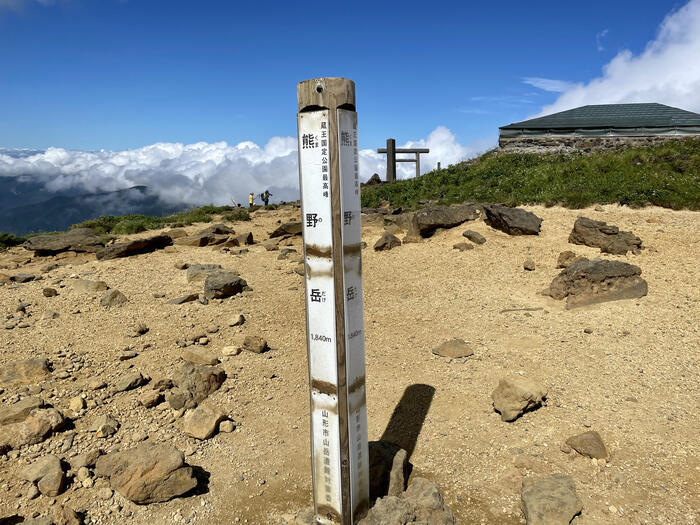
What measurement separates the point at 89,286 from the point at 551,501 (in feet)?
25.7

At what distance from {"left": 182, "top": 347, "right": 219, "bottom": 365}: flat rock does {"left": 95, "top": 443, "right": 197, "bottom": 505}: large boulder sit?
1941mm

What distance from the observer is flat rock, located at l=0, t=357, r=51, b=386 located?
520cm

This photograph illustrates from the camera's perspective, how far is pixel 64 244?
1141cm

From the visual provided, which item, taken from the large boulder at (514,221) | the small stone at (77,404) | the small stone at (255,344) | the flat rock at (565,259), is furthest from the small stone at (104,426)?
the large boulder at (514,221)

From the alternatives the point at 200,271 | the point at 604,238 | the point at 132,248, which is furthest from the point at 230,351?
the point at 604,238

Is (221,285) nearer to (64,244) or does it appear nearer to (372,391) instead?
(372,391)

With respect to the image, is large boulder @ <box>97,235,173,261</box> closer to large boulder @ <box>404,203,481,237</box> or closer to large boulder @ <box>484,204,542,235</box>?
large boulder @ <box>404,203,481,237</box>

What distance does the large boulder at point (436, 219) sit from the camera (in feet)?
37.1

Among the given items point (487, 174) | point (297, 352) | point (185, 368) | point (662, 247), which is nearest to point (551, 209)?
point (662, 247)

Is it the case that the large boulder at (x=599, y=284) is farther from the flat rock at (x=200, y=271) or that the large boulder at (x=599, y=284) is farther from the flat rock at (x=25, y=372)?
the flat rock at (x=25, y=372)

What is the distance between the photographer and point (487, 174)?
16609 millimetres

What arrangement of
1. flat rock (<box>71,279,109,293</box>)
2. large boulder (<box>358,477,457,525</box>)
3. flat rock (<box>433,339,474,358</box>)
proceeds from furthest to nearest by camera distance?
flat rock (<box>71,279,109,293</box>)
flat rock (<box>433,339,474,358</box>)
large boulder (<box>358,477,457,525</box>)

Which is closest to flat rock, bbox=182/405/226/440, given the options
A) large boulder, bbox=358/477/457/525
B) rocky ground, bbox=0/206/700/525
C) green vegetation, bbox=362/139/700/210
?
rocky ground, bbox=0/206/700/525

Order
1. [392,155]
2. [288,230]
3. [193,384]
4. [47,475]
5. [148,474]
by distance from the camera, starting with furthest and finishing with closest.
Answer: [392,155], [288,230], [193,384], [47,475], [148,474]
